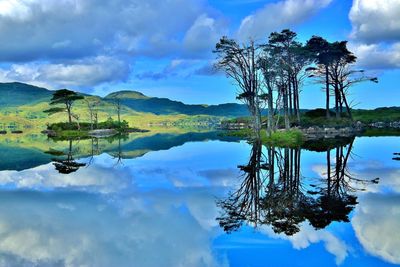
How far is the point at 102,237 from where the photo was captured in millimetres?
10438

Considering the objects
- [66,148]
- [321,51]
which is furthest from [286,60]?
[66,148]

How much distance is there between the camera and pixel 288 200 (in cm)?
1394

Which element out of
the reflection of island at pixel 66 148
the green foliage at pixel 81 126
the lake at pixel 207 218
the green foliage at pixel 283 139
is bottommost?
the reflection of island at pixel 66 148

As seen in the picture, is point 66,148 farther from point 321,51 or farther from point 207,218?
point 321,51

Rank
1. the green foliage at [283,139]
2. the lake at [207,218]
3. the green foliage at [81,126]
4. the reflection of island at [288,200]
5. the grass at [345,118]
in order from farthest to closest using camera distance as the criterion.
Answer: the green foliage at [81,126] → the grass at [345,118] → the green foliage at [283,139] → the reflection of island at [288,200] → the lake at [207,218]

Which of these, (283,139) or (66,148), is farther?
(66,148)

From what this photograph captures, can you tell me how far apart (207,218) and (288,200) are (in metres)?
3.41

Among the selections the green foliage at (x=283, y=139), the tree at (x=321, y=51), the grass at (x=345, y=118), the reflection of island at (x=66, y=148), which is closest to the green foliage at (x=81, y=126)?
the grass at (x=345, y=118)

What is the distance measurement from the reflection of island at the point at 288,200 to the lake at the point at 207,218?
39 millimetres

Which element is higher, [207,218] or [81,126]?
[81,126]

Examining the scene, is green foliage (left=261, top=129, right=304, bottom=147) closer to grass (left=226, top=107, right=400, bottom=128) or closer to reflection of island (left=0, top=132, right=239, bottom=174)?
reflection of island (left=0, top=132, right=239, bottom=174)

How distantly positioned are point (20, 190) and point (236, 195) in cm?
1032

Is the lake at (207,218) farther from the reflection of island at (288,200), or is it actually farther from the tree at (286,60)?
the tree at (286,60)

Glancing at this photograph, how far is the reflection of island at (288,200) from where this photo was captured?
37.8 feet
